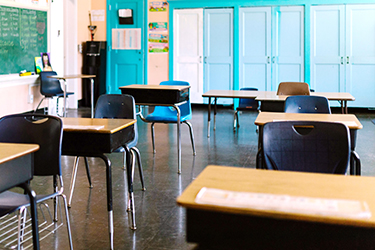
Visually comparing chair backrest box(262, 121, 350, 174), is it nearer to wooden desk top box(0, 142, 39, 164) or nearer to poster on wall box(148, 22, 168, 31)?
wooden desk top box(0, 142, 39, 164)

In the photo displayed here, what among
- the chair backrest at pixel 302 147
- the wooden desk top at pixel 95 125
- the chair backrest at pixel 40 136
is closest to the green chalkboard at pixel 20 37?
the wooden desk top at pixel 95 125

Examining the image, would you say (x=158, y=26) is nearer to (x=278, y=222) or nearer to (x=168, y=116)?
(x=168, y=116)

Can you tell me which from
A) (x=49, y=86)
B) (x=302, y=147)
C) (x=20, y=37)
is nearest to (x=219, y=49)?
(x=49, y=86)

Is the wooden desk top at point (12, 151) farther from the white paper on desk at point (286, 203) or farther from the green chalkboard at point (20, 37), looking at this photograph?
the green chalkboard at point (20, 37)

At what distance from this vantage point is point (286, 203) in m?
1.18

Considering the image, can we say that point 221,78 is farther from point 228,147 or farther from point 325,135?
point 325,135

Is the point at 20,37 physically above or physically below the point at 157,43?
below

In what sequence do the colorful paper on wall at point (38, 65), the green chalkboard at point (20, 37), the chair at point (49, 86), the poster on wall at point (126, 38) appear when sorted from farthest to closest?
the poster on wall at point (126, 38), the colorful paper on wall at point (38, 65), the chair at point (49, 86), the green chalkboard at point (20, 37)

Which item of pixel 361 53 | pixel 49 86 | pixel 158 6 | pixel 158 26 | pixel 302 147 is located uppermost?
pixel 158 6

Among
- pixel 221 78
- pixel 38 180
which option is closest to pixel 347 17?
pixel 221 78

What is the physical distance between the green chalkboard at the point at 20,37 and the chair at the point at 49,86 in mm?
253

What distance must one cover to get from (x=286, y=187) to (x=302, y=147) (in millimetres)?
680

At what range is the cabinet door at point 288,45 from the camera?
845cm

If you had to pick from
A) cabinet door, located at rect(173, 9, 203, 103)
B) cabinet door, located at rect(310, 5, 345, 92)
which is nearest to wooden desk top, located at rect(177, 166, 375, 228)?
cabinet door, located at rect(310, 5, 345, 92)
